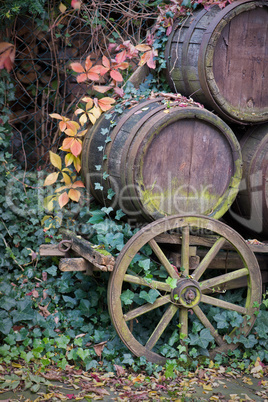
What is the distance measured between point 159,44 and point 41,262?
190 cm

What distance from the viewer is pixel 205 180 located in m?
3.15

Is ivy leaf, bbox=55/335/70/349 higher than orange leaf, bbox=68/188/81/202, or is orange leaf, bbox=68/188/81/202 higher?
orange leaf, bbox=68/188/81/202

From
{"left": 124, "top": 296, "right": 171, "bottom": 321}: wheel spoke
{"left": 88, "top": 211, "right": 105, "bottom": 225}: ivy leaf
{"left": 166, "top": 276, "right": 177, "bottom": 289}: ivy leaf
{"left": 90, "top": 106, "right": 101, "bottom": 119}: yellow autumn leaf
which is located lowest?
{"left": 124, "top": 296, "right": 171, "bottom": 321}: wheel spoke

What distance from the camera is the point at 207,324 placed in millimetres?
3121

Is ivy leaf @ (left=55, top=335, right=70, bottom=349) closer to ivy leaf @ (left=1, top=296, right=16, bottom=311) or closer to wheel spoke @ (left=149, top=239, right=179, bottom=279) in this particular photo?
ivy leaf @ (left=1, top=296, right=16, bottom=311)

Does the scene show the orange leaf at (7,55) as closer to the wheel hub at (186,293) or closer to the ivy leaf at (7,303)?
the ivy leaf at (7,303)

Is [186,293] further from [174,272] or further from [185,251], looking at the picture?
[185,251]

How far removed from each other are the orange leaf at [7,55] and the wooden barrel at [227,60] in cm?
126

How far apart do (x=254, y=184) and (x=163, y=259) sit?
954 millimetres

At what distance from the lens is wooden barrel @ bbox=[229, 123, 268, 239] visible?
3.42 meters

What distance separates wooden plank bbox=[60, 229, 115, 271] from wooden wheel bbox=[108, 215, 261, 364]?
7 cm

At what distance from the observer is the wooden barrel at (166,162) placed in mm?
2949

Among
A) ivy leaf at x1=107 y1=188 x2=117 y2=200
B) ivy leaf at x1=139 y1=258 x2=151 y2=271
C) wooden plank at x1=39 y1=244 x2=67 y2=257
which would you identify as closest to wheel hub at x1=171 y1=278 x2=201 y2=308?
ivy leaf at x1=139 y1=258 x2=151 y2=271

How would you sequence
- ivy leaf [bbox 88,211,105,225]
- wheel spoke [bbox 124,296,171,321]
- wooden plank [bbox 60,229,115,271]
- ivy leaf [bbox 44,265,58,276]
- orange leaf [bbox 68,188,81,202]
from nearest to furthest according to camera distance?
wooden plank [bbox 60,229,115,271], wheel spoke [bbox 124,296,171,321], ivy leaf [bbox 88,211,105,225], ivy leaf [bbox 44,265,58,276], orange leaf [bbox 68,188,81,202]
